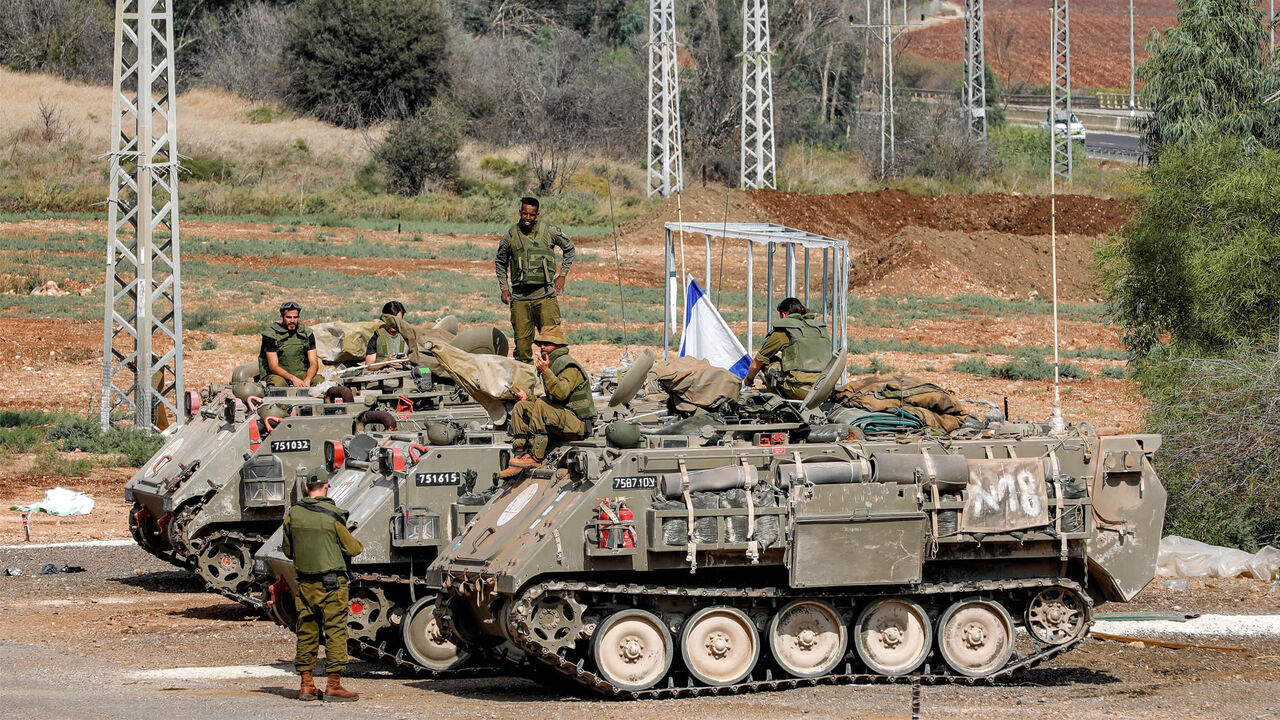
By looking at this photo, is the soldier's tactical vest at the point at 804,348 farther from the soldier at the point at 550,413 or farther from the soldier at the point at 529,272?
the soldier at the point at 550,413

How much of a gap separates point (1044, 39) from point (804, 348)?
346ft

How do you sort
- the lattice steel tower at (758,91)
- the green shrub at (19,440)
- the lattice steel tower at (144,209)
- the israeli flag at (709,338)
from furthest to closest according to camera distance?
the lattice steel tower at (758,91) < the green shrub at (19,440) < the lattice steel tower at (144,209) < the israeli flag at (709,338)

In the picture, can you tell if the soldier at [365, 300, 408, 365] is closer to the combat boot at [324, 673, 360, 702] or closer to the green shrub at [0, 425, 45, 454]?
the combat boot at [324, 673, 360, 702]

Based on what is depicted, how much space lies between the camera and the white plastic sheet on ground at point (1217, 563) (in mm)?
18250

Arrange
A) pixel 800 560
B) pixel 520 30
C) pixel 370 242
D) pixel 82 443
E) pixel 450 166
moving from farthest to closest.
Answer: pixel 520 30 < pixel 450 166 < pixel 370 242 < pixel 82 443 < pixel 800 560

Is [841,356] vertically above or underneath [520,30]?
underneath

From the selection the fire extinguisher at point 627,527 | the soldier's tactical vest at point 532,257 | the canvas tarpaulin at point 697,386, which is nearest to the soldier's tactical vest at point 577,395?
the canvas tarpaulin at point 697,386

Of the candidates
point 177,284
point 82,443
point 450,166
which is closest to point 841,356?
point 177,284

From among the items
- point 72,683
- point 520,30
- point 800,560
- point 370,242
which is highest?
point 520,30

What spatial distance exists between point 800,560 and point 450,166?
50062 mm

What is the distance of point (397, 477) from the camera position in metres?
14.2

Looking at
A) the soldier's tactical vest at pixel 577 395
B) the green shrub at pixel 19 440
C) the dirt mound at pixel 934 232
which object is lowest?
the green shrub at pixel 19 440

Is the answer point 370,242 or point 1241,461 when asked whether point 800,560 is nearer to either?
point 1241,461

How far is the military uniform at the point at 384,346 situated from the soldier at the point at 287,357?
860 mm
